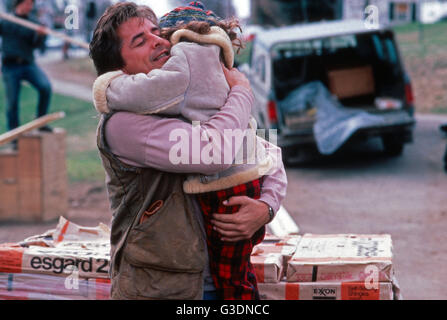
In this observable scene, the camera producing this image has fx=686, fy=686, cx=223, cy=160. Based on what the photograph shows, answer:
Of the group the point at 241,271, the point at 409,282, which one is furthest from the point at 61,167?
the point at 241,271

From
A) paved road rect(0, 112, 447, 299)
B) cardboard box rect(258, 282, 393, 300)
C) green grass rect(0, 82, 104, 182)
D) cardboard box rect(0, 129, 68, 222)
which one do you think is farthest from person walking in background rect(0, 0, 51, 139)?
cardboard box rect(258, 282, 393, 300)

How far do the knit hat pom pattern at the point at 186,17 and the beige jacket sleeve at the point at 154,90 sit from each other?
19cm

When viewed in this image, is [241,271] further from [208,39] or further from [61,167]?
[61,167]

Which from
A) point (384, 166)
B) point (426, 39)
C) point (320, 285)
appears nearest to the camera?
point (320, 285)

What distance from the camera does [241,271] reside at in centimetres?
231

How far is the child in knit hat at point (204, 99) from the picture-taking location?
6.90 feet

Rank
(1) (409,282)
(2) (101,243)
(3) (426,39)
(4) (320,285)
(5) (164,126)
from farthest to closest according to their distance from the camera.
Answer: (3) (426,39) < (1) (409,282) < (2) (101,243) < (4) (320,285) < (5) (164,126)

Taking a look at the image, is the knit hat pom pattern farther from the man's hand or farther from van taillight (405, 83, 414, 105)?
van taillight (405, 83, 414, 105)

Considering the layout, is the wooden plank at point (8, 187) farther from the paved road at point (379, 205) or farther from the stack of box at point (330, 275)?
the stack of box at point (330, 275)

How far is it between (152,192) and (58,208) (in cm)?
602

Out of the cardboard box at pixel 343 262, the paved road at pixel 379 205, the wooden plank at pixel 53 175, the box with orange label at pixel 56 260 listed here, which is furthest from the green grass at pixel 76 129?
the cardboard box at pixel 343 262

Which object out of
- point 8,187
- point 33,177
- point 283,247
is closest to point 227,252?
point 283,247

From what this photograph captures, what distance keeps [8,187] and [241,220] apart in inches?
239
